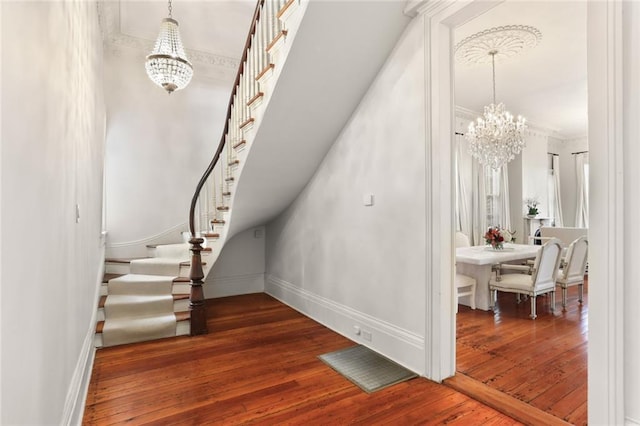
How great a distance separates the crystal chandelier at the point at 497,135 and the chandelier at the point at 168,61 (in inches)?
155

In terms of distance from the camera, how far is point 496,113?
4.76 meters

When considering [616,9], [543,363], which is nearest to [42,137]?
[616,9]

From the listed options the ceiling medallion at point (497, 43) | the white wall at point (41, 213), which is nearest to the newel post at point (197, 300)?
the white wall at point (41, 213)

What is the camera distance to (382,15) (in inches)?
98.2

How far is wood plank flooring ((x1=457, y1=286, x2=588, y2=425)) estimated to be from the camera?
7.36 ft

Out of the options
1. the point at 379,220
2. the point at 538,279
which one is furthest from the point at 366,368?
the point at 538,279

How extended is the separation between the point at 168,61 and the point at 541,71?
192 inches

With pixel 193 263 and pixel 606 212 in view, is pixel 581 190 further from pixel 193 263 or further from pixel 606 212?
pixel 193 263

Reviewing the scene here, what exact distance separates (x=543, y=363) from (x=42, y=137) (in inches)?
139

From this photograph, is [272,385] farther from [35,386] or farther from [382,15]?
[382,15]

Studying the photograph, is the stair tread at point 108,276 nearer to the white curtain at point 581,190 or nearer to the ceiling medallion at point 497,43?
the ceiling medallion at point 497,43

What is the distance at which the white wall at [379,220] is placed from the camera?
2578 mm

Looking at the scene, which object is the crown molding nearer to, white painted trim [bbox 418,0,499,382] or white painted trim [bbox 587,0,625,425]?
white painted trim [bbox 418,0,499,382]

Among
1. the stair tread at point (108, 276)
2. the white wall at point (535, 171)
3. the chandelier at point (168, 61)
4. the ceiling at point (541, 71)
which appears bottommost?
the stair tread at point (108, 276)
